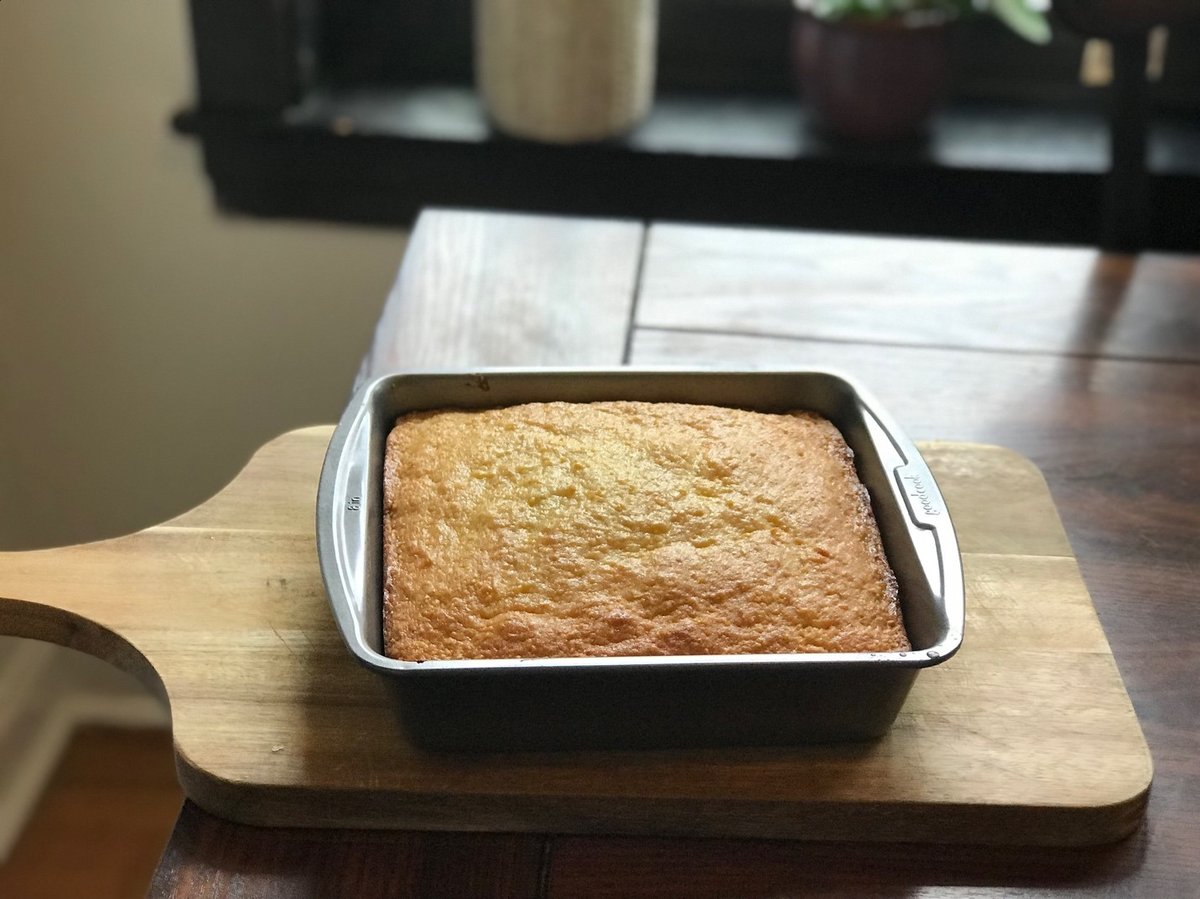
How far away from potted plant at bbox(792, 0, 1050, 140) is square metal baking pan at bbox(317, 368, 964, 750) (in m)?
0.95

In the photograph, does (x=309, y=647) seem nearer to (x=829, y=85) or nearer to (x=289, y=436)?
(x=289, y=436)

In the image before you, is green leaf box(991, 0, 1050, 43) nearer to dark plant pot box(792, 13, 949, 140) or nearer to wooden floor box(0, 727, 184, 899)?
dark plant pot box(792, 13, 949, 140)

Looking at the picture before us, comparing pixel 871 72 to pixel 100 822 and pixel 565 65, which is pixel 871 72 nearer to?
pixel 565 65

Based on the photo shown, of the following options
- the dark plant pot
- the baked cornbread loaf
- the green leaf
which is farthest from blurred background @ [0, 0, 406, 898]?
the baked cornbread loaf

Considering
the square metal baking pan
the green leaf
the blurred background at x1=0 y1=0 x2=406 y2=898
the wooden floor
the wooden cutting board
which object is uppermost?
the green leaf

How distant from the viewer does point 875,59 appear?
1659mm

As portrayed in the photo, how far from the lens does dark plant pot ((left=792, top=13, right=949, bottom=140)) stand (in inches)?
64.5

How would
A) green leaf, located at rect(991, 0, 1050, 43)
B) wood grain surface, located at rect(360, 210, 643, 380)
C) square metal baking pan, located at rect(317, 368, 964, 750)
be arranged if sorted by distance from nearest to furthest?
square metal baking pan, located at rect(317, 368, 964, 750)
wood grain surface, located at rect(360, 210, 643, 380)
green leaf, located at rect(991, 0, 1050, 43)

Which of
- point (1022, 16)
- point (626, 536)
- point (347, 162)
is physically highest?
point (1022, 16)

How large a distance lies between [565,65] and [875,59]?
0.44 meters

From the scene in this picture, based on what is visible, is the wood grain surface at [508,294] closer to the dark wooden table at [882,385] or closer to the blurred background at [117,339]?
the dark wooden table at [882,385]

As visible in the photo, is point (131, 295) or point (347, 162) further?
point (131, 295)

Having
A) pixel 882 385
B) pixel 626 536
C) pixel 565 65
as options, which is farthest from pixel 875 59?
pixel 626 536

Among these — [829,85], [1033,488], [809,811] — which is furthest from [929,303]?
[809,811]
